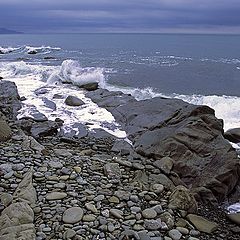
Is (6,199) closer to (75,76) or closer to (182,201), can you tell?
(182,201)

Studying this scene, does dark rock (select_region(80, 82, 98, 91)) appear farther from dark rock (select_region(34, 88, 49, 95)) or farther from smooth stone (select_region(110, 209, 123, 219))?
smooth stone (select_region(110, 209, 123, 219))

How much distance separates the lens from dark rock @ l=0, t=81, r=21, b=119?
11534 mm

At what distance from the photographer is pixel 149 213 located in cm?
509

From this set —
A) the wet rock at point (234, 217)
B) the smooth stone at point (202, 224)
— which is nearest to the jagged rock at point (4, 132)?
the smooth stone at point (202, 224)

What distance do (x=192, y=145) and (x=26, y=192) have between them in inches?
146

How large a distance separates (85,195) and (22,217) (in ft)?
3.26

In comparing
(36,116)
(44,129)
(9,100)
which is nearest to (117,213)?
(44,129)

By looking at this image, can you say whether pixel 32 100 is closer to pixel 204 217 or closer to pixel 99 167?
pixel 99 167

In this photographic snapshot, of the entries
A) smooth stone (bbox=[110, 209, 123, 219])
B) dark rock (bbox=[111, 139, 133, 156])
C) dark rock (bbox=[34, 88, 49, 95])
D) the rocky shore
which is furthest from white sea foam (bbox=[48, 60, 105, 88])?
smooth stone (bbox=[110, 209, 123, 219])

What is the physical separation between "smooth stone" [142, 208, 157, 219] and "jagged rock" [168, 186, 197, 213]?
35 cm

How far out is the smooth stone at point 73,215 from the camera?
15.6 feet

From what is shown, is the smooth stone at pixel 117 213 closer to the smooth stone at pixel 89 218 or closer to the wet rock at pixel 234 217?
the smooth stone at pixel 89 218

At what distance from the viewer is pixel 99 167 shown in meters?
6.36

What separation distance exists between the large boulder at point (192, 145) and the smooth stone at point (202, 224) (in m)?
1.30
